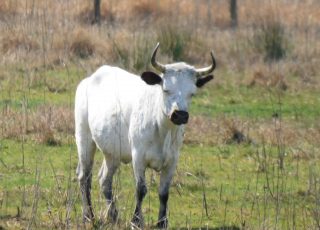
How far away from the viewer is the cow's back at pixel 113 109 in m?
10.8

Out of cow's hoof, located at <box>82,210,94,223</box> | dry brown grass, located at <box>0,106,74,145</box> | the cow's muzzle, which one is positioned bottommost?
dry brown grass, located at <box>0,106,74,145</box>

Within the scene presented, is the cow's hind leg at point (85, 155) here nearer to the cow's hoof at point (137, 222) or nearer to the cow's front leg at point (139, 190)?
the cow's front leg at point (139, 190)

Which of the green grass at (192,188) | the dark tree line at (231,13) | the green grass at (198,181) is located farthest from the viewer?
the dark tree line at (231,13)

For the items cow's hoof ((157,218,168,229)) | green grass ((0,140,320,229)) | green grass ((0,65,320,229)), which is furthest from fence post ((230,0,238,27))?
cow's hoof ((157,218,168,229))

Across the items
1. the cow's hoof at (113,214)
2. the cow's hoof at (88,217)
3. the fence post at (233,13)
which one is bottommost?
the fence post at (233,13)

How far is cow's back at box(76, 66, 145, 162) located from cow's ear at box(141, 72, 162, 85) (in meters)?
0.48

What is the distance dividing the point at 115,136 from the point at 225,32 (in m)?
14.4

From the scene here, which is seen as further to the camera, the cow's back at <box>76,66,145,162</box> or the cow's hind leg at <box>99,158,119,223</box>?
the cow's hind leg at <box>99,158,119,223</box>

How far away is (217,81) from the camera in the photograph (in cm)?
1984

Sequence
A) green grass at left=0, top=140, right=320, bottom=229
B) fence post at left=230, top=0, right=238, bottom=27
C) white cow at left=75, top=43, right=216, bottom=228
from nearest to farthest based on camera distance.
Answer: white cow at left=75, top=43, right=216, bottom=228
green grass at left=0, top=140, right=320, bottom=229
fence post at left=230, top=0, right=238, bottom=27

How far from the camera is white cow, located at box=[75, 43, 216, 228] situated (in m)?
10.2

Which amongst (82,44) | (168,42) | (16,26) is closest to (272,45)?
(168,42)

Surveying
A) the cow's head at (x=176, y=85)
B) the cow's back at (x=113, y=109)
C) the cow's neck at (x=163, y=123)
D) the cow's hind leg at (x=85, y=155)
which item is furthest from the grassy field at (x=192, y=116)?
the cow's head at (x=176, y=85)

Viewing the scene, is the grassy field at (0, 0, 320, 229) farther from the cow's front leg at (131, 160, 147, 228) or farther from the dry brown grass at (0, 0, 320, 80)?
the cow's front leg at (131, 160, 147, 228)
